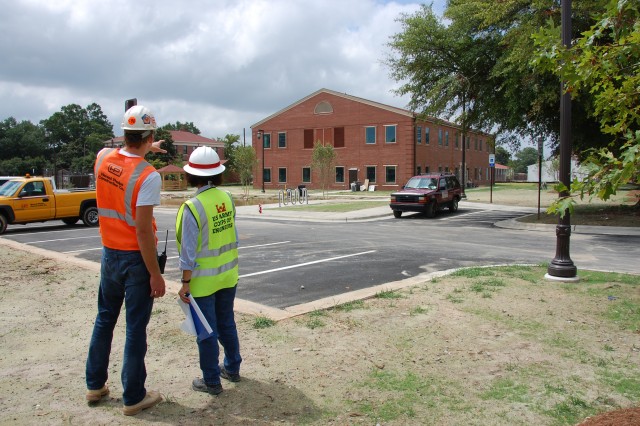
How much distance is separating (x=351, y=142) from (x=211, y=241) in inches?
1870

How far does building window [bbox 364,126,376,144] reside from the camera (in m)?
49.2

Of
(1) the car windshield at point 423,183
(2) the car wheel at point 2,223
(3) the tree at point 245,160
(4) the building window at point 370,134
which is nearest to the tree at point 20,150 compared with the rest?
(3) the tree at point 245,160

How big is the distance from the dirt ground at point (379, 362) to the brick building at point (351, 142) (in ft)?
139

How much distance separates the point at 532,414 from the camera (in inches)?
132

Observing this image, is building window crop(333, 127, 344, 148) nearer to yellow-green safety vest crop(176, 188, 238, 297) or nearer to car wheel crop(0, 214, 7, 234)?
car wheel crop(0, 214, 7, 234)

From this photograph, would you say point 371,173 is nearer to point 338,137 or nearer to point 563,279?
point 338,137

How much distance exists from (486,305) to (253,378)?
3103 mm

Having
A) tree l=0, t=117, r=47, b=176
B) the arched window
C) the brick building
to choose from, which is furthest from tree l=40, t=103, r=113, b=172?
the arched window

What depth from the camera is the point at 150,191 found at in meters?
3.31

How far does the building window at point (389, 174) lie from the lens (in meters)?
48.6

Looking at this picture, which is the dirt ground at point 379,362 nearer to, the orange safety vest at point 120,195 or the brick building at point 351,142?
the orange safety vest at point 120,195

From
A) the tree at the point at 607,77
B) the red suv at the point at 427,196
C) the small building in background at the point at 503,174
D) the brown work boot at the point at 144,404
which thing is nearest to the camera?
the tree at the point at 607,77

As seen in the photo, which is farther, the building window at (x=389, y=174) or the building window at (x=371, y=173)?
the building window at (x=371, y=173)

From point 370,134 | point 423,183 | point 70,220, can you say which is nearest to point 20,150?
point 370,134
